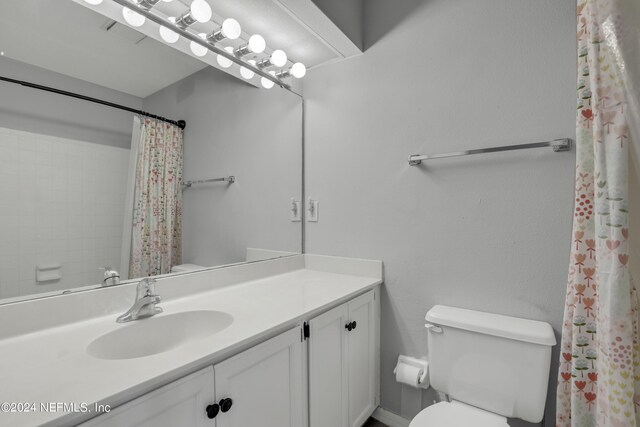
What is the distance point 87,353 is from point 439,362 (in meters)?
1.24

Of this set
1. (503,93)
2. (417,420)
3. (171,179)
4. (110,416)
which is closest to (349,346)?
(417,420)

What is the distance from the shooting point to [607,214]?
0.75 metres

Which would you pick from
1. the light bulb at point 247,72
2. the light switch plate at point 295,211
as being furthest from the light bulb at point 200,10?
the light switch plate at point 295,211

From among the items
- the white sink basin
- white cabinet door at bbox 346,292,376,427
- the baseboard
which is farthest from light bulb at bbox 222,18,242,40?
the baseboard

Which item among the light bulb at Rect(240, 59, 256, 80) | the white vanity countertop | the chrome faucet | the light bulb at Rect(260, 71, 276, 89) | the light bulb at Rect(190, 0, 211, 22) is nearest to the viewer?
the white vanity countertop

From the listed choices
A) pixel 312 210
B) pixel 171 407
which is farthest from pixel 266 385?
pixel 312 210

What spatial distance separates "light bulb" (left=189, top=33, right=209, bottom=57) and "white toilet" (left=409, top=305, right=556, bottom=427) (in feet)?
5.27

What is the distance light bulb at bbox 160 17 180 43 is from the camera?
1253 mm

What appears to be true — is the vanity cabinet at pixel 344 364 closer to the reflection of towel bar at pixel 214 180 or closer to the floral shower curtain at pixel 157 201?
the floral shower curtain at pixel 157 201

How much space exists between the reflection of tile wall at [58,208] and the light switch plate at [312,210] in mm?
1018

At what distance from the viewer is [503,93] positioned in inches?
50.8

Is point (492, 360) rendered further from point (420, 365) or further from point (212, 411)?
point (212, 411)

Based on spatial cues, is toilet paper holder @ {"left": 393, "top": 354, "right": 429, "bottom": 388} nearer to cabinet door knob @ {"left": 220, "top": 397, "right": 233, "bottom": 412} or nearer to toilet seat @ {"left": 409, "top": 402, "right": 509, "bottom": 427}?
toilet seat @ {"left": 409, "top": 402, "right": 509, "bottom": 427}

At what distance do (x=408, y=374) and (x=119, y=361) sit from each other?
123 cm
